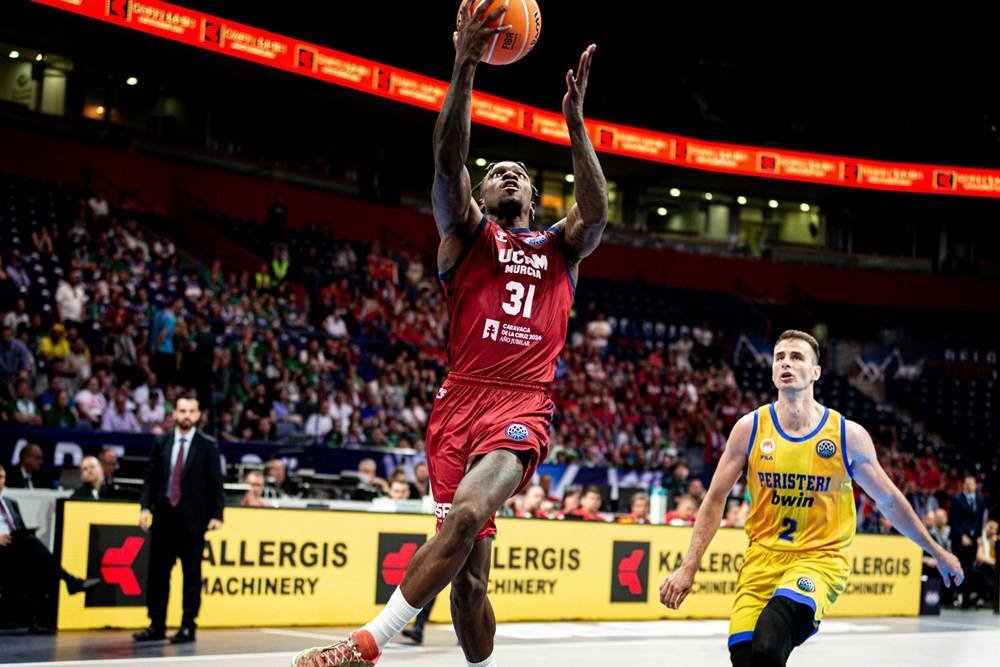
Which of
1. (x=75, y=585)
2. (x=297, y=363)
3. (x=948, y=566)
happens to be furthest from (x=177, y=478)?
(x=297, y=363)

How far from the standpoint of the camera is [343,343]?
2342cm

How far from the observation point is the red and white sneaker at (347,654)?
4.93 m

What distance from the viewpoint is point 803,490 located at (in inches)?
244

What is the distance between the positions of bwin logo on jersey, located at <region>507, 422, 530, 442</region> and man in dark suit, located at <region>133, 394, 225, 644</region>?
19.1 feet

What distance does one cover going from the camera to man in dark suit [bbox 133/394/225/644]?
10.8 metres

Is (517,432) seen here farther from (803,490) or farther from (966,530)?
(966,530)

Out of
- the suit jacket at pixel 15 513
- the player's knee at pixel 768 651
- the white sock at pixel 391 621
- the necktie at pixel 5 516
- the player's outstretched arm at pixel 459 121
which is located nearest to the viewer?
the white sock at pixel 391 621

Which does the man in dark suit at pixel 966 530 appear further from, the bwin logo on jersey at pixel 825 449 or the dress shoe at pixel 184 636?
the bwin logo on jersey at pixel 825 449

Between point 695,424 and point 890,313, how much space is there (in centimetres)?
1294

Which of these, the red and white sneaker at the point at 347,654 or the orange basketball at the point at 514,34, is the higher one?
the orange basketball at the point at 514,34

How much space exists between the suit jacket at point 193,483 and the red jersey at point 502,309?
5.56 m

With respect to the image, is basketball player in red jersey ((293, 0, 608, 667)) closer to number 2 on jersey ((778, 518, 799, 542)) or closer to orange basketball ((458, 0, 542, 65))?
orange basketball ((458, 0, 542, 65))

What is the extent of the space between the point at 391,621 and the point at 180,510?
6145 millimetres

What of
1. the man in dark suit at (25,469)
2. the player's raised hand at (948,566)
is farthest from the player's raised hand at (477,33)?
the man in dark suit at (25,469)
